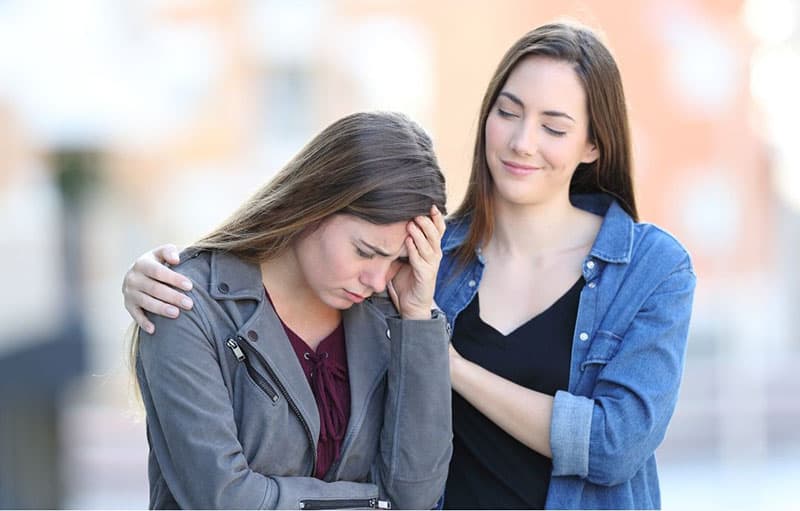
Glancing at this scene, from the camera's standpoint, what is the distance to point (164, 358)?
2.00 meters

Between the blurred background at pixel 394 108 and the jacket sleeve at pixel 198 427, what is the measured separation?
33.1ft

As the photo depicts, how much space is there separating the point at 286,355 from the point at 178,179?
11418 millimetres

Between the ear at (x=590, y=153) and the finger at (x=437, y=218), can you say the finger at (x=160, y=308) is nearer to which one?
the finger at (x=437, y=218)

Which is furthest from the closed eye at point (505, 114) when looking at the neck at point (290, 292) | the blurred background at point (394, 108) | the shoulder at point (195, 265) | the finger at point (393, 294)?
the blurred background at point (394, 108)

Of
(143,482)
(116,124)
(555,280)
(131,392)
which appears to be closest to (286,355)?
(131,392)

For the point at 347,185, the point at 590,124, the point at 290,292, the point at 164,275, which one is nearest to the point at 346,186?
the point at 347,185

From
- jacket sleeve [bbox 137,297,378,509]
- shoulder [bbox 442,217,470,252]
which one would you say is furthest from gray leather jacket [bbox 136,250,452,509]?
shoulder [bbox 442,217,470,252]

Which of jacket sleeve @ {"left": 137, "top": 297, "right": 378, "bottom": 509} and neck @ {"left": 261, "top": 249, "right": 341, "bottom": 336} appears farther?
neck @ {"left": 261, "top": 249, "right": 341, "bottom": 336}

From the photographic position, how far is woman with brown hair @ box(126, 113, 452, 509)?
201 centimetres

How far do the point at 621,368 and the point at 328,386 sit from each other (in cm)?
56

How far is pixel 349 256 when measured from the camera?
2094 mm

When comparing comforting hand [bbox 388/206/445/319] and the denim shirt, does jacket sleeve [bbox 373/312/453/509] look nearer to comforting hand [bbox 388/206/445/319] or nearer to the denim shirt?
comforting hand [bbox 388/206/445/319]

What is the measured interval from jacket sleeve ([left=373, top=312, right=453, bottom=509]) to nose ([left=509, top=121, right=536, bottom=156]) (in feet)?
1.32

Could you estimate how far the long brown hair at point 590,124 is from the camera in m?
2.37
